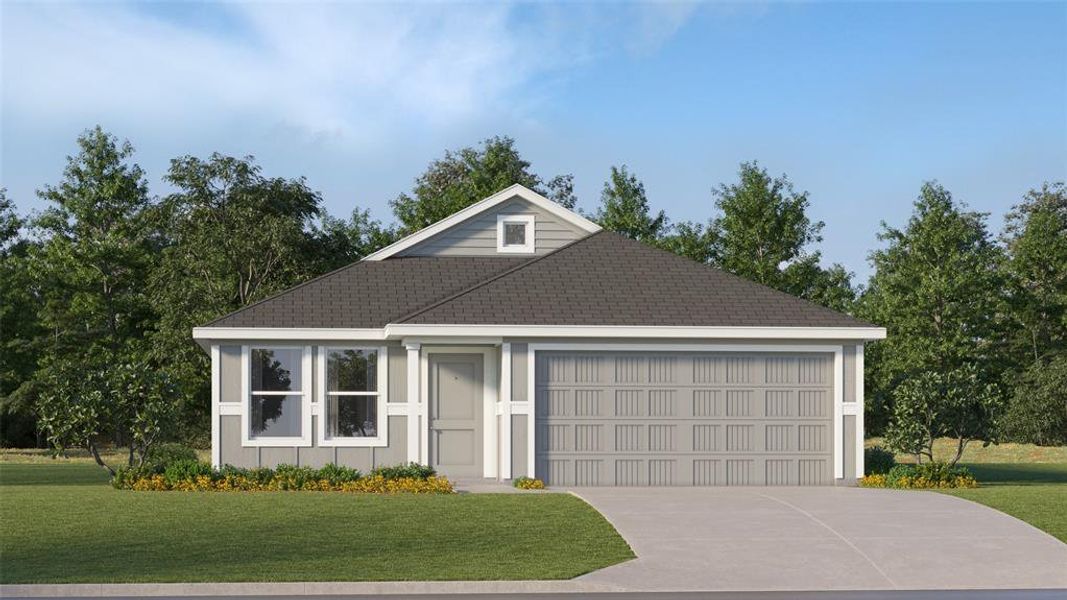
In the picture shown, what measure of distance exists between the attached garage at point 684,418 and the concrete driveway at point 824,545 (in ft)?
10.3

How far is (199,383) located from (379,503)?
2617cm

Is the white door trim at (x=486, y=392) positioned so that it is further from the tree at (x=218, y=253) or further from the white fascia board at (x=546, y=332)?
the tree at (x=218, y=253)

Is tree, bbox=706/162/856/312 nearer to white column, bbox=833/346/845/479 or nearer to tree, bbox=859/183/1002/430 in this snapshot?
tree, bbox=859/183/1002/430

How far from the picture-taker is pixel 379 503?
20531 mm

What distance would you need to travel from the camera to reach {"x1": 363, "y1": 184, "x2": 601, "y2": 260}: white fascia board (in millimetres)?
29078

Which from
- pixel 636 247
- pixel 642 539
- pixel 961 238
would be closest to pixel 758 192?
pixel 961 238

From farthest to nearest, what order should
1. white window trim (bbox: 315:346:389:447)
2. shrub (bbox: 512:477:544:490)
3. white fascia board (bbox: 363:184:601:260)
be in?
white fascia board (bbox: 363:184:601:260), white window trim (bbox: 315:346:389:447), shrub (bbox: 512:477:544:490)

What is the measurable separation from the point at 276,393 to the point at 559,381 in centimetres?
548

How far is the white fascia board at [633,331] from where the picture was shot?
966 inches

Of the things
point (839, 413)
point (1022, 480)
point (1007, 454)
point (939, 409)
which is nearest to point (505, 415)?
point (839, 413)

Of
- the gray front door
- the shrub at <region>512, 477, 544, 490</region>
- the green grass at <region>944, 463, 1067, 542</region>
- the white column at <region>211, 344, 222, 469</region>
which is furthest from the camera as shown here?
the gray front door

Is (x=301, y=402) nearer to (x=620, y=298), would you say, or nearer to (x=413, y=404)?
(x=413, y=404)

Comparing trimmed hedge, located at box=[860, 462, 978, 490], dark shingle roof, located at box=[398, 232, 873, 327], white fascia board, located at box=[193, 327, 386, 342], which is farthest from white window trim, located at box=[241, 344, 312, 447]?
trimmed hedge, located at box=[860, 462, 978, 490]

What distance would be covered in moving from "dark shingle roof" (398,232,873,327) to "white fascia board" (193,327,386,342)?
1.47 metres
